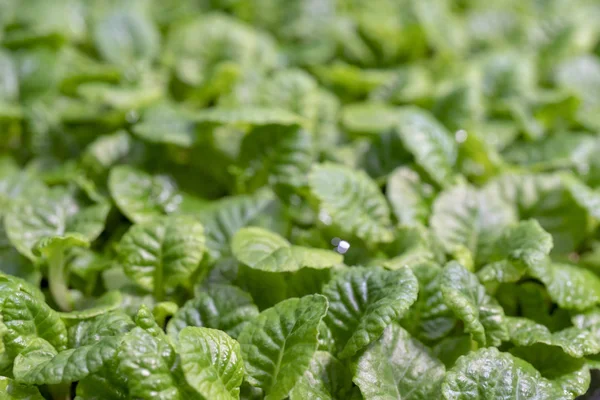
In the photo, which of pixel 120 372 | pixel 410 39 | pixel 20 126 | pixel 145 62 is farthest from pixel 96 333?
pixel 410 39

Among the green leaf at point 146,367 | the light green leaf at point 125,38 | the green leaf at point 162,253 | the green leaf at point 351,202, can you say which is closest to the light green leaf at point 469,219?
the green leaf at point 351,202

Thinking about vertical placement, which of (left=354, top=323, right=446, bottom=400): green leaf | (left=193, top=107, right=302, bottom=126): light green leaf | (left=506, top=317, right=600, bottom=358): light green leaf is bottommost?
(left=354, top=323, right=446, bottom=400): green leaf

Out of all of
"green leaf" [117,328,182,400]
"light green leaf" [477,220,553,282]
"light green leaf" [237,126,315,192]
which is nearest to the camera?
"green leaf" [117,328,182,400]

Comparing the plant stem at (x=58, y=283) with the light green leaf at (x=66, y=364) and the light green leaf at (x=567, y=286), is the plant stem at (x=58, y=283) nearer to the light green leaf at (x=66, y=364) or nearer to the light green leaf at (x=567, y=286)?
the light green leaf at (x=66, y=364)

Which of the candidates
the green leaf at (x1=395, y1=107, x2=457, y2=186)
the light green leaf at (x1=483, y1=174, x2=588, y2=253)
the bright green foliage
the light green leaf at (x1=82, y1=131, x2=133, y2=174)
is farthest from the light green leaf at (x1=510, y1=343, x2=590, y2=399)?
the light green leaf at (x1=82, y1=131, x2=133, y2=174)

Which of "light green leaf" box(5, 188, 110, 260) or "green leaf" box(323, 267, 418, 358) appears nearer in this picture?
"green leaf" box(323, 267, 418, 358)

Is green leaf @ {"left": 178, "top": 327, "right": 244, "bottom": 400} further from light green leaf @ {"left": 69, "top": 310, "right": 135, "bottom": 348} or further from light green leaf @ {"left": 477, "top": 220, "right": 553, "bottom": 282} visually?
light green leaf @ {"left": 477, "top": 220, "right": 553, "bottom": 282}

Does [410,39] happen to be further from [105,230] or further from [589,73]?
[105,230]

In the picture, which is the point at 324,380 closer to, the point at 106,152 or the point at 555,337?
the point at 555,337
